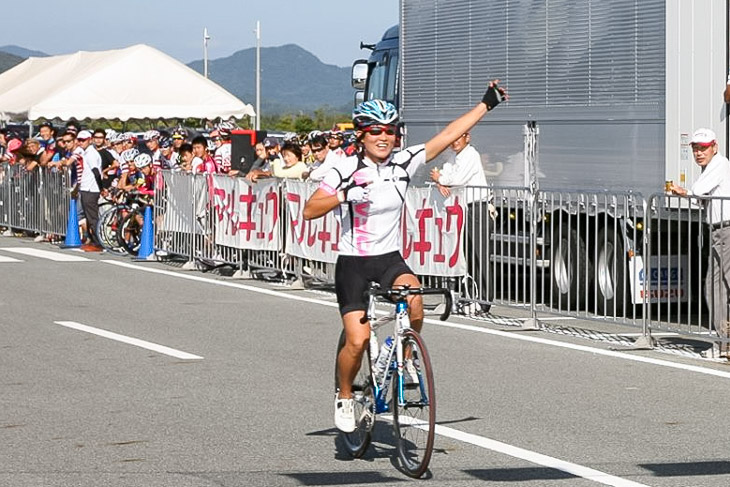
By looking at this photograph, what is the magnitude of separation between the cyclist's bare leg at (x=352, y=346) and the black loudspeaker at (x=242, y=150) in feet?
46.6

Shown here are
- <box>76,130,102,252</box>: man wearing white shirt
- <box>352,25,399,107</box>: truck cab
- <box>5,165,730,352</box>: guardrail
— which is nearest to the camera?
<box>5,165,730,352</box>: guardrail

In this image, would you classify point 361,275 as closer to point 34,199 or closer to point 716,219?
point 716,219

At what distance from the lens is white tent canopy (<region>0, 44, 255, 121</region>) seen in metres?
33.2

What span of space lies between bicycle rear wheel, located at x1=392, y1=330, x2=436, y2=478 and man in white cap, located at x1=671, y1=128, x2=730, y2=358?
16.9ft

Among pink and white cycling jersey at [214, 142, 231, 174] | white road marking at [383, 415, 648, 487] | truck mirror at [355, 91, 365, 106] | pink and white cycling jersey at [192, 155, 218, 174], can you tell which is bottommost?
white road marking at [383, 415, 648, 487]

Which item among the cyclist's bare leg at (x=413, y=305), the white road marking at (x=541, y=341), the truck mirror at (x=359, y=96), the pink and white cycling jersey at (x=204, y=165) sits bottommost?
the white road marking at (x=541, y=341)

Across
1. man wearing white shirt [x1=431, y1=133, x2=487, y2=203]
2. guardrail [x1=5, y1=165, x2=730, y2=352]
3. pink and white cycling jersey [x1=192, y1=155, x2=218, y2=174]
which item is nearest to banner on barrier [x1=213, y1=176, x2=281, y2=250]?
guardrail [x1=5, y1=165, x2=730, y2=352]

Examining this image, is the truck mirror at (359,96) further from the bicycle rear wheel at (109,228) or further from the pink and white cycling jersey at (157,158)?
the bicycle rear wheel at (109,228)

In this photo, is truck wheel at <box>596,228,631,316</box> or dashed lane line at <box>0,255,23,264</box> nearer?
truck wheel at <box>596,228,631,316</box>

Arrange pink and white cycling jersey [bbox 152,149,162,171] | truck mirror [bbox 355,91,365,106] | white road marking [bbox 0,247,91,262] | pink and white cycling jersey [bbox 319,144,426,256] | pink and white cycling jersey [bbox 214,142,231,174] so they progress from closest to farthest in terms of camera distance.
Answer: pink and white cycling jersey [bbox 319,144,426,256], white road marking [bbox 0,247,91,262], truck mirror [bbox 355,91,365,106], pink and white cycling jersey [bbox 214,142,231,174], pink and white cycling jersey [bbox 152,149,162,171]

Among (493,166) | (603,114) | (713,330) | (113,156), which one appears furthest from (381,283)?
(113,156)

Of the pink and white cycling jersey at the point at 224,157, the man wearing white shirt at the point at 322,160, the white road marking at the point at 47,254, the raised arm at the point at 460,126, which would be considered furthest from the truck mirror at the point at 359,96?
the raised arm at the point at 460,126

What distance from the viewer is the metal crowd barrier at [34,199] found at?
2552 cm

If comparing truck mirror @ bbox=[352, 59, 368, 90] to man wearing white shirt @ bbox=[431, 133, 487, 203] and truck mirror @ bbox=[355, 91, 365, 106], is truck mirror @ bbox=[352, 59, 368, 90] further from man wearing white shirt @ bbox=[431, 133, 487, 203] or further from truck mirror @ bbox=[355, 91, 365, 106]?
man wearing white shirt @ bbox=[431, 133, 487, 203]
